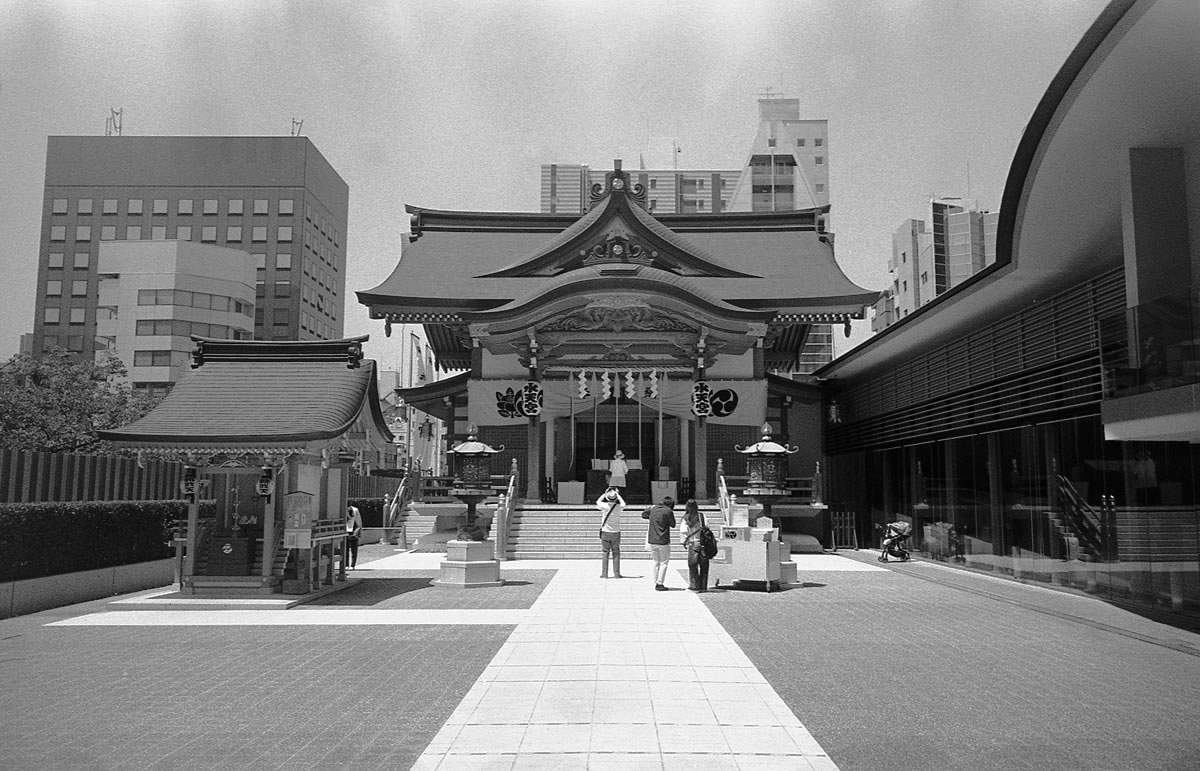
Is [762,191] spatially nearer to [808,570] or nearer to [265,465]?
[808,570]

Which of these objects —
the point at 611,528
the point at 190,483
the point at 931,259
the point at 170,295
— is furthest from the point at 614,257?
the point at 931,259

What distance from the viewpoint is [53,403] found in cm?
2214

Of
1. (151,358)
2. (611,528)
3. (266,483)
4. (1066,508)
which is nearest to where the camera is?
(266,483)

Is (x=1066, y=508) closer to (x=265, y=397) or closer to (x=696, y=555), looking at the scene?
(x=696, y=555)

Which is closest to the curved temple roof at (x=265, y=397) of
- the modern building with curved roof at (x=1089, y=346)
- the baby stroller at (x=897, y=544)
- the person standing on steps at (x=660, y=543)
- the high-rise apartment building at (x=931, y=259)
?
the person standing on steps at (x=660, y=543)

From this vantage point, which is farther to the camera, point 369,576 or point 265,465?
point 369,576

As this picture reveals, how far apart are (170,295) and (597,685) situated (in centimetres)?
1123

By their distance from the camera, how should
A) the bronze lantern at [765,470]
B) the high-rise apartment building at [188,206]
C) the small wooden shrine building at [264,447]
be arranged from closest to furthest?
the high-rise apartment building at [188,206] → the small wooden shrine building at [264,447] → the bronze lantern at [765,470]

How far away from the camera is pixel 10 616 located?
1239cm

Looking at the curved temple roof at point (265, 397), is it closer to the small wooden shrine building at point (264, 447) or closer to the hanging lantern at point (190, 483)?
the small wooden shrine building at point (264, 447)

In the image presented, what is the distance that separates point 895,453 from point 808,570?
570 centimetres

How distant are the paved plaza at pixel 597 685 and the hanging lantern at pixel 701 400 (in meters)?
13.0

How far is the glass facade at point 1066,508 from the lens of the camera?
39.7 ft

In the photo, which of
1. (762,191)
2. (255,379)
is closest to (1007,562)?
(255,379)
